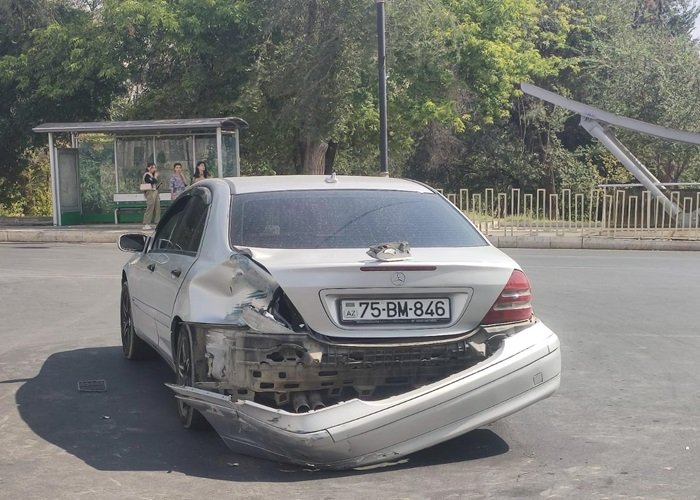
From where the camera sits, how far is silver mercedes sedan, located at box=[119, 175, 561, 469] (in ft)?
16.1

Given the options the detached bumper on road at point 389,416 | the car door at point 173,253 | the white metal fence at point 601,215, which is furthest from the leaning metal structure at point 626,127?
the detached bumper on road at point 389,416

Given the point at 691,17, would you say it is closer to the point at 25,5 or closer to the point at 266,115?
the point at 266,115

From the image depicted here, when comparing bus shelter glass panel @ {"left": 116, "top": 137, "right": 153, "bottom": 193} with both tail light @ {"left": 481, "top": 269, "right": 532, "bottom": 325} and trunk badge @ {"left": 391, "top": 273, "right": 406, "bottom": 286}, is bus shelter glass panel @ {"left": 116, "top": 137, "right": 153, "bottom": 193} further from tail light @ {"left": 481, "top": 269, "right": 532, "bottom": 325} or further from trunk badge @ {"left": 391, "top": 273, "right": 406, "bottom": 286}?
trunk badge @ {"left": 391, "top": 273, "right": 406, "bottom": 286}

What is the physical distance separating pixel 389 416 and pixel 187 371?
147 cm

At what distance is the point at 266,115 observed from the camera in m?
28.2

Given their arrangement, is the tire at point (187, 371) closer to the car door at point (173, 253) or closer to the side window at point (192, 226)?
the car door at point (173, 253)

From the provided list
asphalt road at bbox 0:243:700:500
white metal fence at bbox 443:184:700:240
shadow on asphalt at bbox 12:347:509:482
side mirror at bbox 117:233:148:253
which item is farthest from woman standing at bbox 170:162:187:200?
shadow on asphalt at bbox 12:347:509:482

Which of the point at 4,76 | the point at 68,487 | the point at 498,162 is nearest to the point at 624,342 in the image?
the point at 68,487

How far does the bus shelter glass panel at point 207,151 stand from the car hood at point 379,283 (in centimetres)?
2049

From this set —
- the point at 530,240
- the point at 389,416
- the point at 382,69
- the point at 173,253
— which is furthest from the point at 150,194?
the point at 389,416

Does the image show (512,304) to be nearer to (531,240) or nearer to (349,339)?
(349,339)

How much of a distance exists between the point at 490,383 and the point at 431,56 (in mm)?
23499

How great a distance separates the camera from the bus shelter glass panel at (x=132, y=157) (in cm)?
2594

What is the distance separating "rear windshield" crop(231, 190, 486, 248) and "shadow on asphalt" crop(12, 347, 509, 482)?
120cm
